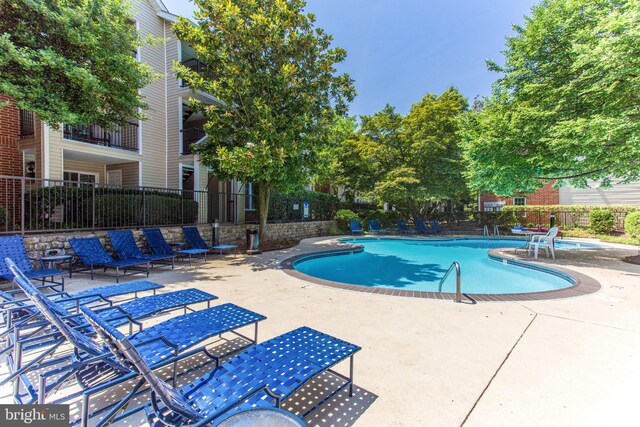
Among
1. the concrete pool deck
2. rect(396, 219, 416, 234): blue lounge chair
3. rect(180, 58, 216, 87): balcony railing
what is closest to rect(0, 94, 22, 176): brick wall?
rect(180, 58, 216, 87): balcony railing

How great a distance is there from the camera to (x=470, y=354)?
3.24 metres

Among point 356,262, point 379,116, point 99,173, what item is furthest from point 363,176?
point 99,173

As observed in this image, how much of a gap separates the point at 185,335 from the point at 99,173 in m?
14.9

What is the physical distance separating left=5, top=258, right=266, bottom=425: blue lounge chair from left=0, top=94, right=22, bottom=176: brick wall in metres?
12.1

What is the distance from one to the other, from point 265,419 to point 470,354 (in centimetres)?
270

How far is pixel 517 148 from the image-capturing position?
32.8 feet

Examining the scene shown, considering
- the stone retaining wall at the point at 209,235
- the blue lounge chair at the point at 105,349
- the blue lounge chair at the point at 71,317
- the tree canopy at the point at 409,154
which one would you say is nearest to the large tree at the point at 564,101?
the tree canopy at the point at 409,154

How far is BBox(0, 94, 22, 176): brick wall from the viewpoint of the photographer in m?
10.4

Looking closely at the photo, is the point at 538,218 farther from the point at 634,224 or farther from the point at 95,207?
the point at 95,207

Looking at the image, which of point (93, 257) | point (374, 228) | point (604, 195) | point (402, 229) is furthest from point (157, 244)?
point (604, 195)

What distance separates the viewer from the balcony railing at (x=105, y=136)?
11188mm

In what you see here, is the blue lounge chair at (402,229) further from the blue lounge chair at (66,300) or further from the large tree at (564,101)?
the blue lounge chair at (66,300)

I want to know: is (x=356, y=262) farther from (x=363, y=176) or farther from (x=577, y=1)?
(x=577, y=1)

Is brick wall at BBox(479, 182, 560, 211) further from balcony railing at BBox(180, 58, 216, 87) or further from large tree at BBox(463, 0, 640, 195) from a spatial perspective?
balcony railing at BBox(180, 58, 216, 87)
